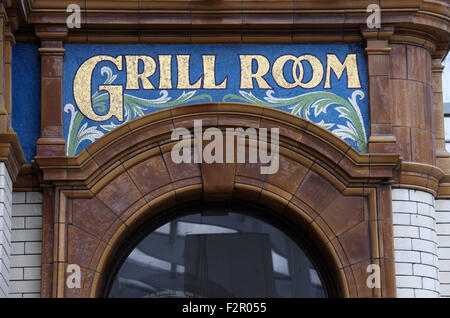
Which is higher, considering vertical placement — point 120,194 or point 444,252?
point 120,194

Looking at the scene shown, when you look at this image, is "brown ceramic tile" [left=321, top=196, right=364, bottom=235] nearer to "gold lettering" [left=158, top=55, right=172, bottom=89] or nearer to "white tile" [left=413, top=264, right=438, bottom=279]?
"white tile" [left=413, top=264, right=438, bottom=279]

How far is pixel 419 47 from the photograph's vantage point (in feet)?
66.1

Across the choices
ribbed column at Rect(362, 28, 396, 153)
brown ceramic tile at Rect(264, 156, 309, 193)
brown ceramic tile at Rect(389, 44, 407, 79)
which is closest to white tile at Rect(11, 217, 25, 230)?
brown ceramic tile at Rect(264, 156, 309, 193)

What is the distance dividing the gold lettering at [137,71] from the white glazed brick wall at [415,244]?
3882 millimetres

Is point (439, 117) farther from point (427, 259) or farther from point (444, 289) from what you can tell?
point (444, 289)

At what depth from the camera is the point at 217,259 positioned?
19.4 metres

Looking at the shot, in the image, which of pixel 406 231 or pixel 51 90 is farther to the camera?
pixel 51 90

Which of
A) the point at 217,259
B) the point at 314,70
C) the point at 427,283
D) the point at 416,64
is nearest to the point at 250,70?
the point at 314,70

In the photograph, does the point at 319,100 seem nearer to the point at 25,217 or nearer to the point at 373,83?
the point at 373,83

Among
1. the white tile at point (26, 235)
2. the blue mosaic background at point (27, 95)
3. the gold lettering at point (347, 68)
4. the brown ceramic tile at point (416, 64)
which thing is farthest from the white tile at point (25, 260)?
the brown ceramic tile at point (416, 64)

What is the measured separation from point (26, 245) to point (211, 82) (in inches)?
139

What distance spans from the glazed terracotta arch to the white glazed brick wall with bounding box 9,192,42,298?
173 millimetres

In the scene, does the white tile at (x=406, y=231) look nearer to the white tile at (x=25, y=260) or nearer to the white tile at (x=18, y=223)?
the white tile at (x=25, y=260)
